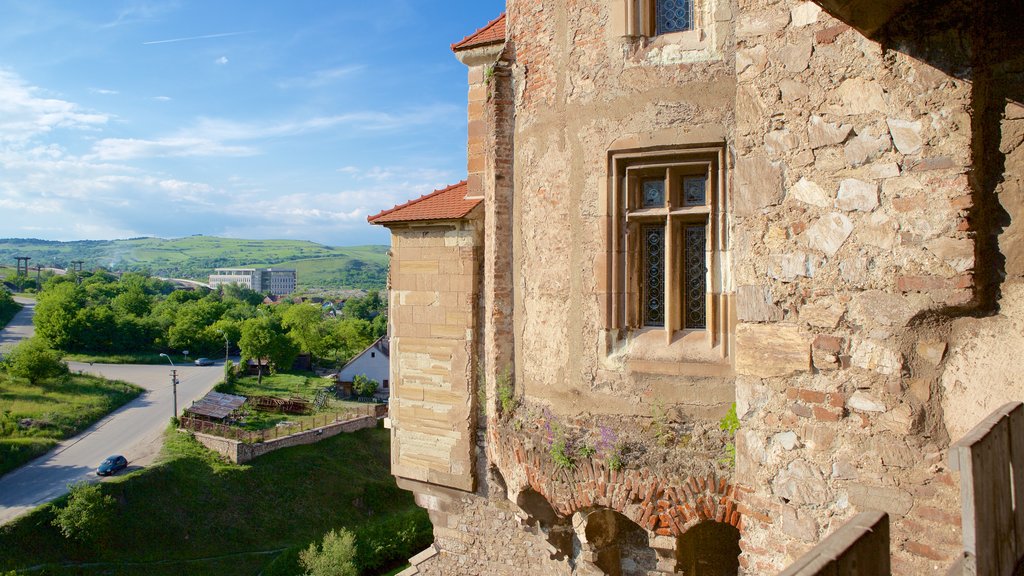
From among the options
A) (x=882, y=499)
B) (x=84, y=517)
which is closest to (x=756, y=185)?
(x=882, y=499)

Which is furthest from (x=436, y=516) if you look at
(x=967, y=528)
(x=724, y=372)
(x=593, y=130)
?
(x=967, y=528)

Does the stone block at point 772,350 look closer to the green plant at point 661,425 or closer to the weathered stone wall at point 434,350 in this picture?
the green plant at point 661,425

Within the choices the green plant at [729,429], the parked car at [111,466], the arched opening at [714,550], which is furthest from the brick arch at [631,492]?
the parked car at [111,466]

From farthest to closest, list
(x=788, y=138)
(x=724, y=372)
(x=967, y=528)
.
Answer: (x=724, y=372)
(x=788, y=138)
(x=967, y=528)

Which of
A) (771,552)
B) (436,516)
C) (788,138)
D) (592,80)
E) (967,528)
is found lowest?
(436,516)

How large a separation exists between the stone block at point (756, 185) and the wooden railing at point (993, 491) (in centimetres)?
168

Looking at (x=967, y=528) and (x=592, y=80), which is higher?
(x=592, y=80)

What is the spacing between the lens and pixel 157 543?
32906mm

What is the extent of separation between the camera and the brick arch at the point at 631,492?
6.24m

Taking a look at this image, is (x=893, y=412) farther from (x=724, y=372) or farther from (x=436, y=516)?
(x=436, y=516)

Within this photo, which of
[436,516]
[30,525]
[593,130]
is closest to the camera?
[593,130]

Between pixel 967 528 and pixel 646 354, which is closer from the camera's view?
pixel 967 528

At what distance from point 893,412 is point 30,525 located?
3702 cm

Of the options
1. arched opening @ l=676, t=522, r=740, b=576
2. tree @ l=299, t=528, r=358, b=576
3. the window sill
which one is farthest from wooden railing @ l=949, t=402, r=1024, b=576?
tree @ l=299, t=528, r=358, b=576
